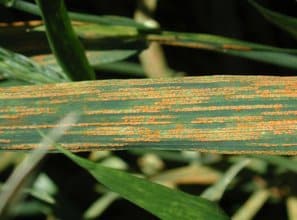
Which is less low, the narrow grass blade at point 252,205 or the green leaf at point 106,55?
the green leaf at point 106,55

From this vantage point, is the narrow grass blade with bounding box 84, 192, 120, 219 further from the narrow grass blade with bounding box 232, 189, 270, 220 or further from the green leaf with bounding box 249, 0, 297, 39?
the green leaf with bounding box 249, 0, 297, 39

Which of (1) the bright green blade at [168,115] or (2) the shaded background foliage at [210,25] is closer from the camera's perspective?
(1) the bright green blade at [168,115]

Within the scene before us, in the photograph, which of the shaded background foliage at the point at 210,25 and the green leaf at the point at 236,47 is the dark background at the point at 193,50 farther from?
the green leaf at the point at 236,47

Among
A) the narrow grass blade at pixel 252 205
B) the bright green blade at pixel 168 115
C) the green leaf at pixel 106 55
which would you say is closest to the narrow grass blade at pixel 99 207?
the narrow grass blade at pixel 252 205

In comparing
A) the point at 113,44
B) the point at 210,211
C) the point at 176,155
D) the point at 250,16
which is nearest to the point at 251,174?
the point at 176,155

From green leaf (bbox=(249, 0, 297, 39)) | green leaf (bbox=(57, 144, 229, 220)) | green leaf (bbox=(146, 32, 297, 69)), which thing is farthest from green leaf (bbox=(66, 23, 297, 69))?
green leaf (bbox=(57, 144, 229, 220))

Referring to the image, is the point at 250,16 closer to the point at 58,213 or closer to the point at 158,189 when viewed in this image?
the point at 58,213
